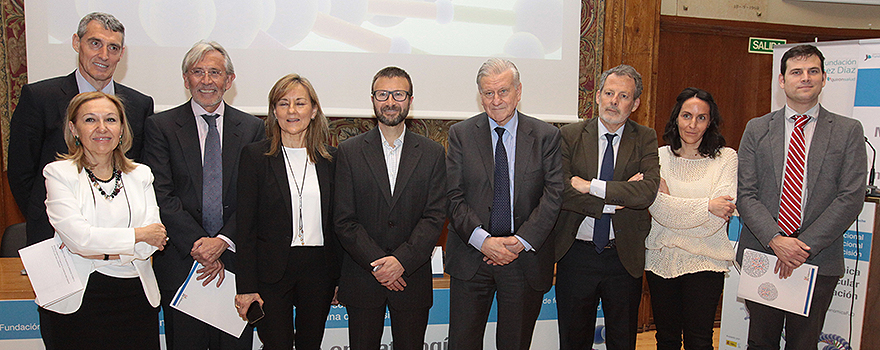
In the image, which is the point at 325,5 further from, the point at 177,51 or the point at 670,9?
the point at 670,9

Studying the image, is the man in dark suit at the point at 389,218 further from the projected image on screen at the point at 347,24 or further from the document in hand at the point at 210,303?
the projected image on screen at the point at 347,24

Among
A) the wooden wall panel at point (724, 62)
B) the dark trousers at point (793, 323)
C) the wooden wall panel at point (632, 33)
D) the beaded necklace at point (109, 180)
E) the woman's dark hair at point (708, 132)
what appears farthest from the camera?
the wooden wall panel at point (724, 62)

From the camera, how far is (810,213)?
2.54 m

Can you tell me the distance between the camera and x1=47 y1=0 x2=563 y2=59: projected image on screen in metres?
3.56

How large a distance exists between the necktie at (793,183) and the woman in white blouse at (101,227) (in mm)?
2852

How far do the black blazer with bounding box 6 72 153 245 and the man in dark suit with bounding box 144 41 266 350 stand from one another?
22 cm

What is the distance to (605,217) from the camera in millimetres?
2590

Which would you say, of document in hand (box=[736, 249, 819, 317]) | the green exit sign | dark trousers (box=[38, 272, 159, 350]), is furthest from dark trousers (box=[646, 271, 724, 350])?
the green exit sign

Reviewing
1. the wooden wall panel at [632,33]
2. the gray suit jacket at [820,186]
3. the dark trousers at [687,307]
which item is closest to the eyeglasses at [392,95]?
the dark trousers at [687,307]

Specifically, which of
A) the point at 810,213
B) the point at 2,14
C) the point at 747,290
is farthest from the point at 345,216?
the point at 2,14

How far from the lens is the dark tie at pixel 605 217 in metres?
2.57

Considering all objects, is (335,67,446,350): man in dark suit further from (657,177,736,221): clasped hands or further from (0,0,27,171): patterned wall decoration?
(0,0,27,171): patterned wall decoration

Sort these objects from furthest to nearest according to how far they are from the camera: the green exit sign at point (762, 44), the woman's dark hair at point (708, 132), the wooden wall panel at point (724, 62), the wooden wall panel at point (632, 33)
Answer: the green exit sign at point (762, 44), the wooden wall panel at point (724, 62), the wooden wall panel at point (632, 33), the woman's dark hair at point (708, 132)

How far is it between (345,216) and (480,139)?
0.73m
